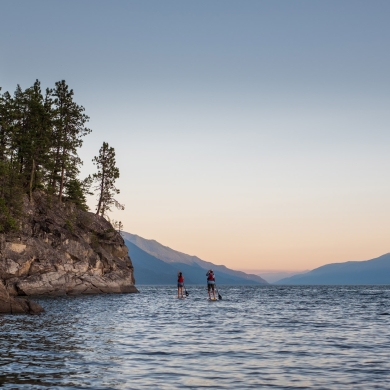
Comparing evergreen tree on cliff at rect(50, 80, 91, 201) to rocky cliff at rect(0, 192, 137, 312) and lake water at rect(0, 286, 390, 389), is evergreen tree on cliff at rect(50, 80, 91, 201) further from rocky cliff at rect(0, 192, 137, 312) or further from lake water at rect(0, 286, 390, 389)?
lake water at rect(0, 286, 390, 389)

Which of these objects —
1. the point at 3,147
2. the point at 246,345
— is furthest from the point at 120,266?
the point at 246,345

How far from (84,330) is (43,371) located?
11096mm

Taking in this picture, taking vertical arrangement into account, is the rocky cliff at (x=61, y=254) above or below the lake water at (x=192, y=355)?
above

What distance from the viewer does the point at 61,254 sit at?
230 feet

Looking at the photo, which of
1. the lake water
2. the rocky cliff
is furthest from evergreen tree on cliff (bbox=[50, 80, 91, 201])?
the lake water

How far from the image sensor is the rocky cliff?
61656 millimetres

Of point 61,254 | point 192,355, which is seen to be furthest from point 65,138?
point 192,355

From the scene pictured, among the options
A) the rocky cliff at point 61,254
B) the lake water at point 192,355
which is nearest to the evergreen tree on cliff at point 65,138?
the rocky cliff at point 61,254

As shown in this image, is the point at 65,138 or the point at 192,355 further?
the point at 65,138

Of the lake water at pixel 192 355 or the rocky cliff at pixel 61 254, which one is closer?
the lake water at pixel 192 355

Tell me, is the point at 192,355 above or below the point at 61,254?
below

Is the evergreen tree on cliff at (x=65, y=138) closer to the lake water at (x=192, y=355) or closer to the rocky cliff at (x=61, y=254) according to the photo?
the rocky cliff at (x=61, y=254)

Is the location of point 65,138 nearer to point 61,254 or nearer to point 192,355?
point 61,254

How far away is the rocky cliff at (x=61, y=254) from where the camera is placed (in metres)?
61.7
